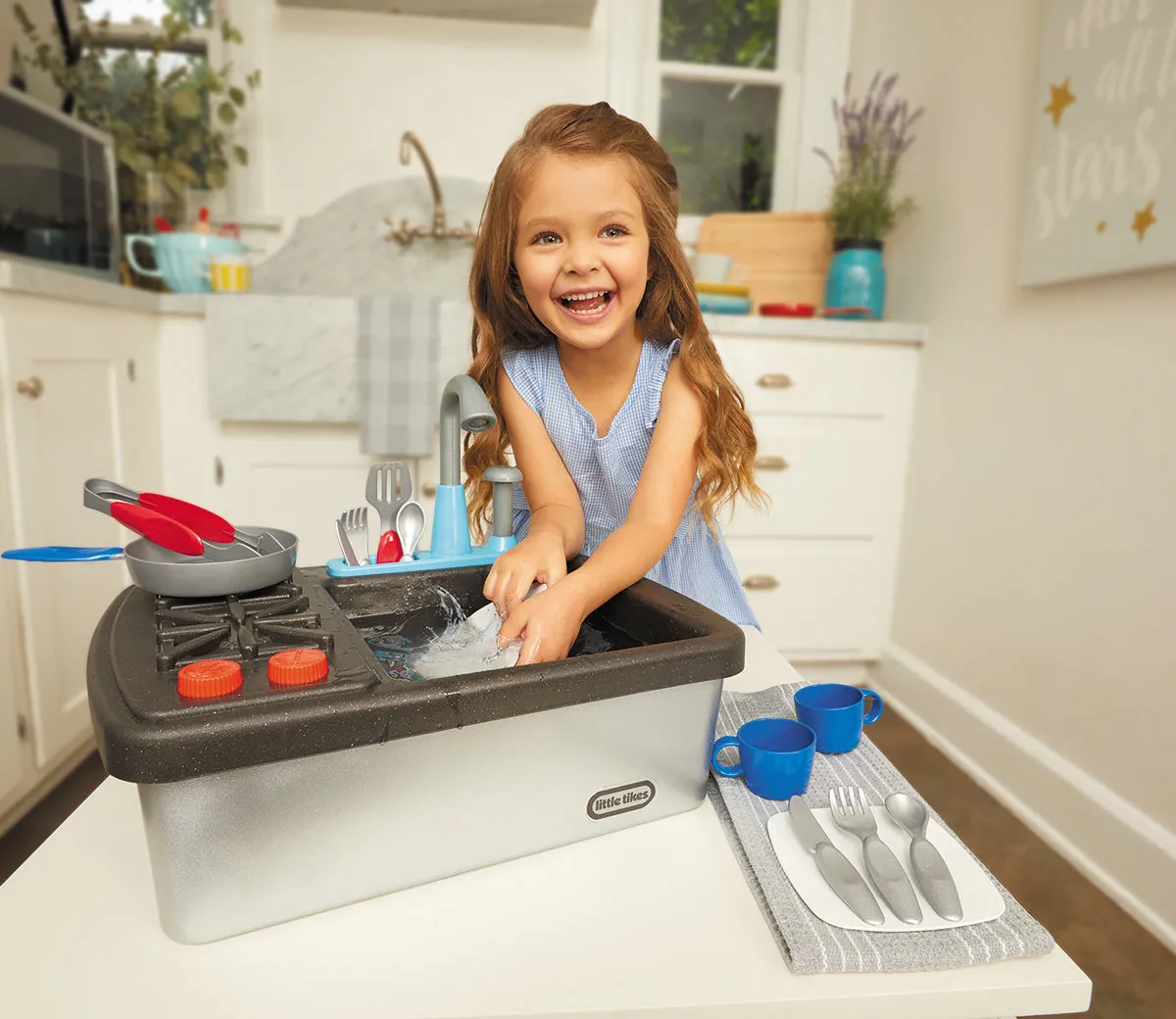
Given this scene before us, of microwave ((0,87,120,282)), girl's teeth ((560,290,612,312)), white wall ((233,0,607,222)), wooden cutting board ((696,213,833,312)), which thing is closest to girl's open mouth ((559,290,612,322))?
girl's teeth ((560,290,612,312))

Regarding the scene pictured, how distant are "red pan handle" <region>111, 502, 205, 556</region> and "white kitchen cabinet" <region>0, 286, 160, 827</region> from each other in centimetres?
91

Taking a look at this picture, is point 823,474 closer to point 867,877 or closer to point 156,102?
point 867,877

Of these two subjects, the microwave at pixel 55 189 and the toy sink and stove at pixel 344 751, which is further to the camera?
the microwave at pixel 55 189

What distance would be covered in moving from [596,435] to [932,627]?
129cm

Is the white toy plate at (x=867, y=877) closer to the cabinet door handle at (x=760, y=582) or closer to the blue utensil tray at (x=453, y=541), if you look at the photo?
the blue utensil tray at (x=453, y=541)

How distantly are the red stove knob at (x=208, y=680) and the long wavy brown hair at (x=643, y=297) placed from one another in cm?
52

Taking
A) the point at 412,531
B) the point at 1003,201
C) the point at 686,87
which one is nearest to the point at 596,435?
the point at 412,531

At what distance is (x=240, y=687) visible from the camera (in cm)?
43

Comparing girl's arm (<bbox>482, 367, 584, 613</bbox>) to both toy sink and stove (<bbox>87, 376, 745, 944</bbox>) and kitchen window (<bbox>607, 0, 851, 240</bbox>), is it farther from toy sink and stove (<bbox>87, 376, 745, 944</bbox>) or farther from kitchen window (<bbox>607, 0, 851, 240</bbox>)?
kitchen window (<bbox>607, 0, 851, 240</bbox>)

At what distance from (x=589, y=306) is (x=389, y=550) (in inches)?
11.6

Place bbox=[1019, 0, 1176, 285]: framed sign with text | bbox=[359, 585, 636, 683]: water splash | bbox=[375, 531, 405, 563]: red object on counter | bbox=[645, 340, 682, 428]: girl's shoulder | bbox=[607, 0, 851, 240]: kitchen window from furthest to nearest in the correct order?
bbox=[607, 0, 851, 240]: kitchen window → bbox=[1019, 0, 1176, 285]: framed sign with text → bbox=[645, 340, 682, 428]: girl's shoulder → bbox=[375, 531, 405, 563]: red object on counter → bbox=[359, 585, 636, 683]: water splash

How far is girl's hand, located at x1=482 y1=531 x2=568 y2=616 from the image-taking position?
68 cm

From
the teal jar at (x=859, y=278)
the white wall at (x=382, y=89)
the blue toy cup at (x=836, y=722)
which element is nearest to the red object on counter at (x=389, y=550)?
the blue toy cup at (x=836, y=722)

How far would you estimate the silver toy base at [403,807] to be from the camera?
0.41m
